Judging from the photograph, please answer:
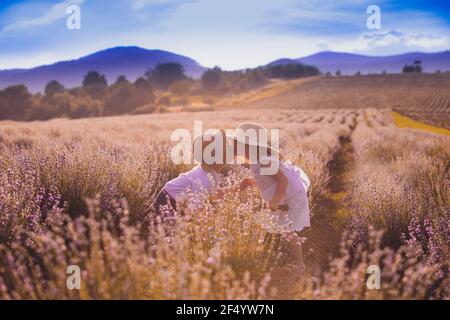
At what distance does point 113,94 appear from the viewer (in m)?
51.0

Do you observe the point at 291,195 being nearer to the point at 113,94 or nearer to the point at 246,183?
the point at 246,183

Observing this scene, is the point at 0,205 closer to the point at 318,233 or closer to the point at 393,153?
the point at 318,233

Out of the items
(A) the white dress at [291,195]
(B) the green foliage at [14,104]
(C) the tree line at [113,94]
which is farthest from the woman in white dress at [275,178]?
(B) the green foliage at [14,104]

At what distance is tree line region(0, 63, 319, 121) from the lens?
4372 centimetres

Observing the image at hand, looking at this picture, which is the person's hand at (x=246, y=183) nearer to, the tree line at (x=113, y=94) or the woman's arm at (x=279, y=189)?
the woman's arm at (x=279, y=189)

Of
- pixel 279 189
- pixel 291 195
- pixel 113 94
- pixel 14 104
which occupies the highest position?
pixel 113 94

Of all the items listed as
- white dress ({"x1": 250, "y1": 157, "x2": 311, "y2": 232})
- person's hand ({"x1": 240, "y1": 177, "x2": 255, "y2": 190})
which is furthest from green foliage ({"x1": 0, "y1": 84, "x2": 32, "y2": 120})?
white dress ({"x1": 250, "y1": 157, "x2": 311, "y2": 232})

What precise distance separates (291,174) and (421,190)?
2037mm

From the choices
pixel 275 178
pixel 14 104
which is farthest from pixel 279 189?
pixel 14 104

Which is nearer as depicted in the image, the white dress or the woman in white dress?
the woman in white dress

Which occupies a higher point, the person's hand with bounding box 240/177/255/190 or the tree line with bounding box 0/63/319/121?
the tree line with bounding box 0/63/319/121

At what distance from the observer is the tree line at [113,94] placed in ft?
143

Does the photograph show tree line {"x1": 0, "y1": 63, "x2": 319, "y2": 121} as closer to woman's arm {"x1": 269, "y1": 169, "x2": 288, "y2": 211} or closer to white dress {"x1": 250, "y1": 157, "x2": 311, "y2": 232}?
white dress {"x1": 250, "y1": 157, "x2": 311, "y2": 232}

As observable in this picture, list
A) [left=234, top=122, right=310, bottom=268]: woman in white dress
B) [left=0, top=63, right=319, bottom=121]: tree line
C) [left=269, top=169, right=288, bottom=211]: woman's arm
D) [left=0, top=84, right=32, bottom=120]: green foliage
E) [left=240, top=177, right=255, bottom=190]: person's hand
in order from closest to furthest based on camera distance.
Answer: [left=269, top=169, right=288, bottom=211]: woman's arm < [left=234, top=122, right=310, bottom=268]: woman in white dress < [left=240, top=177, right=255, bottom=190]: person's hand < [left=0, top=84, right=32, bottom=120]: green foliage < [left=0, top=63, right=319, bottom=121]: tree line
